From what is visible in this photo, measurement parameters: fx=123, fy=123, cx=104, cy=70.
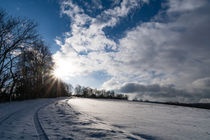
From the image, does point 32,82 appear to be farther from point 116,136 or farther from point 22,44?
point 116,136

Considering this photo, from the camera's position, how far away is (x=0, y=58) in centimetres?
1778

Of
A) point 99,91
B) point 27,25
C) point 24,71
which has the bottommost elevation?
point 99,91

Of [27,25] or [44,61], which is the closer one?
[27,25]

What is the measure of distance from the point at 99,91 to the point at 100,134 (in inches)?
3503

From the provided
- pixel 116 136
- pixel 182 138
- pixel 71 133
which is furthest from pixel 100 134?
pixel 182 138

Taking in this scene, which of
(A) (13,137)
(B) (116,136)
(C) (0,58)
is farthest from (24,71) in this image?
(B) (116,136)

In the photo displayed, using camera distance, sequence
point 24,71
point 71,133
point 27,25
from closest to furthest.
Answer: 1. point 71,133
2. point 27,25
3. point 24,71

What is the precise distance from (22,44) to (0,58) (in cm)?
352

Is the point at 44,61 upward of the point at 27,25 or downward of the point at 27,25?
downward

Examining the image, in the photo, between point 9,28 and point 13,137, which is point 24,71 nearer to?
point 9,28

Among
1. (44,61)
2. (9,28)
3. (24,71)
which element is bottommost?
(24,71)

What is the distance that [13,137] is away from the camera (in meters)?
3.41

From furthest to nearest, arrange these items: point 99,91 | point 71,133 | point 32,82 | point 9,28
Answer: point 99,91 < point 32,82 < point 9,28 < point 71,133

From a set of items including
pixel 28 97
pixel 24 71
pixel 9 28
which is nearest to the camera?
pixel 9 28
